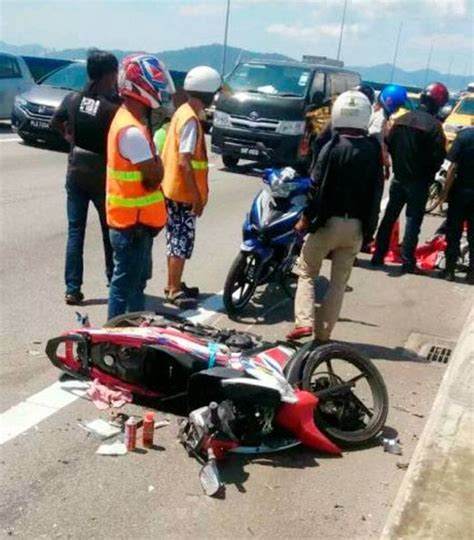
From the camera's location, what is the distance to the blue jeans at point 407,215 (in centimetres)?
813

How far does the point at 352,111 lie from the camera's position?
5043mm

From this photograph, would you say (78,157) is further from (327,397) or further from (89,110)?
(327,397)

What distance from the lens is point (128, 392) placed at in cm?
433

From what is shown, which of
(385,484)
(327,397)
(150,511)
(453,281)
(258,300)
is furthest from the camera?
(453,281)

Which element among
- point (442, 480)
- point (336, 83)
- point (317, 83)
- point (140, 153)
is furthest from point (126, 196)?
point (336, 83)

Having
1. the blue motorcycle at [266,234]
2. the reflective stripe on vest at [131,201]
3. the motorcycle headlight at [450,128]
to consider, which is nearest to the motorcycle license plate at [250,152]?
the motorcycle headlight at [450,128]

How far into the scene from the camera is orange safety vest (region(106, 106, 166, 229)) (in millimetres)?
4630

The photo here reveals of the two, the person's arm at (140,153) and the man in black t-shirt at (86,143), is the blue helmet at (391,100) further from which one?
the person's arm at (140,153)

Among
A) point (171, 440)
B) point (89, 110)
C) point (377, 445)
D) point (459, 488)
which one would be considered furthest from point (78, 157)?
point (459, 488)

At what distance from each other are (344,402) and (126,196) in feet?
6.15

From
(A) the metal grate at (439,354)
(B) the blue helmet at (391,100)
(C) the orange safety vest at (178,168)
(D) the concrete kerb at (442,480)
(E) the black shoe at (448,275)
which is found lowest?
(E) the black shoe at (448,275)

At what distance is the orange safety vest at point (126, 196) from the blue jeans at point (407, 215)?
4132 mm

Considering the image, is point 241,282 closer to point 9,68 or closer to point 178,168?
point 178,168

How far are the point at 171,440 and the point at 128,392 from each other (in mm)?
528
